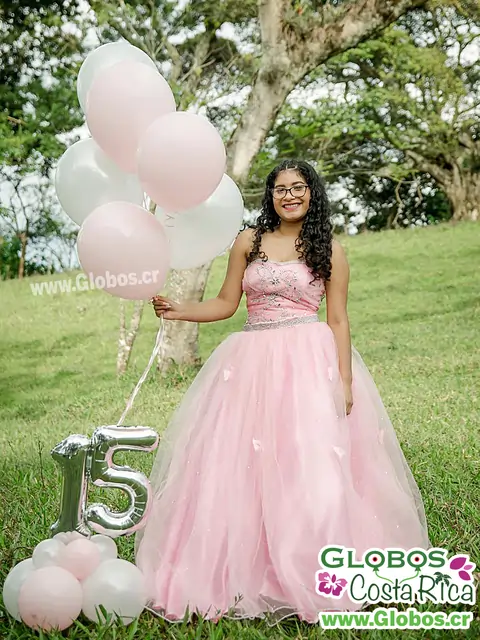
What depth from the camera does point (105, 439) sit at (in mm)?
2270

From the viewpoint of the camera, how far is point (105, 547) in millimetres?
2322

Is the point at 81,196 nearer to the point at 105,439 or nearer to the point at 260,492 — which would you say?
the point at 105,439

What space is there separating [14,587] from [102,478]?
38 cm

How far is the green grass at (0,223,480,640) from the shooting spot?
295 cm

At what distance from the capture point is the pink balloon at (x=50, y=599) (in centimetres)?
212

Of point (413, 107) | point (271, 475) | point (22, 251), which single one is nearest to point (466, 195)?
point (413, 107)

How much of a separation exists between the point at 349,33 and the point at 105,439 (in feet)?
15.4

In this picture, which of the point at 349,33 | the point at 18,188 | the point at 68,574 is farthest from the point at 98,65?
the point at 18,188

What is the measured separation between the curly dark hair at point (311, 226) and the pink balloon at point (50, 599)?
110 cm

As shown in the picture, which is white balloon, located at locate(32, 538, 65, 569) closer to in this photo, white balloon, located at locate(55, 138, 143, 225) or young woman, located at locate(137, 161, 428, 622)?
young woman, located at locate(137, 161, 428, 622)

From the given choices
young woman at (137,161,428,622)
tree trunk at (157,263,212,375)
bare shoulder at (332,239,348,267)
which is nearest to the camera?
young woman at (137,161,428,622)

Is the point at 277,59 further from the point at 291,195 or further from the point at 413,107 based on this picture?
the point at 413,107

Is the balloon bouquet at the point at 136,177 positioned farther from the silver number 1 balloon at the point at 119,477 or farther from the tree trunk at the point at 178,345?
the tree trunk at the point at 178,345

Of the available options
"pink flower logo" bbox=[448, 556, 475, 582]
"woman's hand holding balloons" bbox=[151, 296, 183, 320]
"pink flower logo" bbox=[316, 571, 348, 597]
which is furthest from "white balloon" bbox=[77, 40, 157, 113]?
"pink flower logo" bbox=[448, 556, 475, 582]
